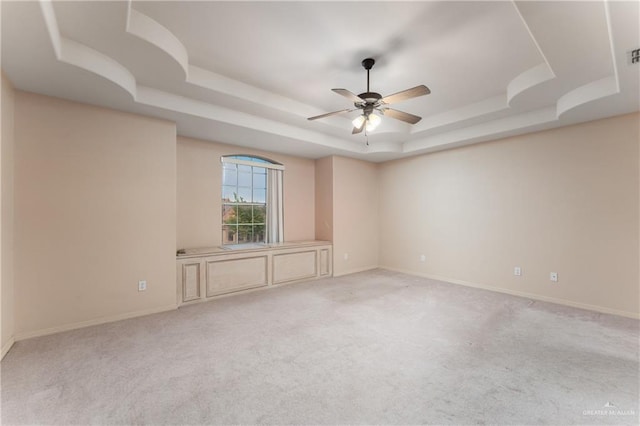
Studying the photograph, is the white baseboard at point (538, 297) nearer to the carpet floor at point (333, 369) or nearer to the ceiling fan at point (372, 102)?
the carpet floor at point (333, 369)

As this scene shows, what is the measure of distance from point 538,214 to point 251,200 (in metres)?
4.66

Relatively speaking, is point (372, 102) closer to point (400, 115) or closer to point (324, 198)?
point (400, 115)

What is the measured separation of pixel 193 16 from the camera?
7.14 ft

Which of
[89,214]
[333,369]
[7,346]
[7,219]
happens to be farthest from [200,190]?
[333,369]

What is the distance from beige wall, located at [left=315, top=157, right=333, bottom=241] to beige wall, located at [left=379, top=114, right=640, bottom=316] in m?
1.62

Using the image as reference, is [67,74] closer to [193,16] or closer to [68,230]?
[193,16]

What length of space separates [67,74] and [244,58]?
5.10ft

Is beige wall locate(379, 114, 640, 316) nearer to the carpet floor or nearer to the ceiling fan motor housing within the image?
the carpet floor

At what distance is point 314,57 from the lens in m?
2.73

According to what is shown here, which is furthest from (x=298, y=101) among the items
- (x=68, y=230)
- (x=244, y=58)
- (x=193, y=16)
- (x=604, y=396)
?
(x=604, y=396)

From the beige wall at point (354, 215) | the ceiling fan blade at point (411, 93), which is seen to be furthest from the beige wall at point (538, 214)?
the ceiling fan blade at point (411, 93)

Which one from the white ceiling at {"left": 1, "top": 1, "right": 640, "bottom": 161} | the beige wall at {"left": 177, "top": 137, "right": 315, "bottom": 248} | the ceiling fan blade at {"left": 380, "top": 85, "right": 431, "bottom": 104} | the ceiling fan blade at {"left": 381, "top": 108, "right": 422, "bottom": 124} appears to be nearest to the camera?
the white ceiling at {"left": 1, "top": 1, "right": 640, "bottom": 161}

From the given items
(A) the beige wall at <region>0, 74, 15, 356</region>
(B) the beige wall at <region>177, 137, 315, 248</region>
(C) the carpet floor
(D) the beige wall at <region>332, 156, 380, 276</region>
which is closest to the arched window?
(B) the beige wall at <region>177, 137, 315, 248</region>

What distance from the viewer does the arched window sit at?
4812 mm
